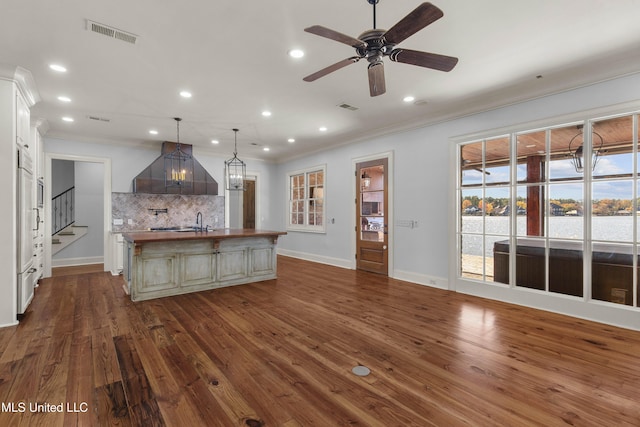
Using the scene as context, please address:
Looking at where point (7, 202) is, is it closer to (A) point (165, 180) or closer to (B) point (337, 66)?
(A) point (165, 180)

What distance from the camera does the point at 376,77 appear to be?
2373 mm

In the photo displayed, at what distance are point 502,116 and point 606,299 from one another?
2.48 m

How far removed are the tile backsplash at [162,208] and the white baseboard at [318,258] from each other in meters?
1.87

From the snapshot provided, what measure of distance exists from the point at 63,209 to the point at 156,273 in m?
5.41

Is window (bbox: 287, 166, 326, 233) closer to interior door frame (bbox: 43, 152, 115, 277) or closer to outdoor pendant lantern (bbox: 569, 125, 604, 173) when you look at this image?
interior door frame (bbox: 43, 152, 115, 277)

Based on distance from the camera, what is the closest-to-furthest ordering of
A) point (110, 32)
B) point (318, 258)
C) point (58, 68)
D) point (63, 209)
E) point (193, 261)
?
point (110, 32) → point (58, 68) → point (193, 261) → point (318, 258) → point (63, 209)

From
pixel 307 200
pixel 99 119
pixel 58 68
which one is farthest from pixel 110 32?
pixel 307 200

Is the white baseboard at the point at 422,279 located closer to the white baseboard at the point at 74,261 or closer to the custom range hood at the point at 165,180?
the custom range hood at the point at 165,180

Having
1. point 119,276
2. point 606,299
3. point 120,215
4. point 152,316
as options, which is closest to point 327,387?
point 152,316

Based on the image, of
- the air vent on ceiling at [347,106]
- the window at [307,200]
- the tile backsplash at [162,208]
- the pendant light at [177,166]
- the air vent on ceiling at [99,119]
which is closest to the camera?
the air vent on ceiling at [347,106]

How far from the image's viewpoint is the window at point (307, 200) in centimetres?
723

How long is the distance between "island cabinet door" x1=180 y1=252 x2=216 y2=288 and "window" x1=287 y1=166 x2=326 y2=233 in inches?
117

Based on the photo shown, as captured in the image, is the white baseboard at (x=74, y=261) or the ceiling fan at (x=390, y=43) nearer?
the ceiling fan at (x=390, y=43)

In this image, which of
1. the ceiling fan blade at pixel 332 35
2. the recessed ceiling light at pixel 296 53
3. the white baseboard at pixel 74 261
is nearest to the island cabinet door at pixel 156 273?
the recessed ceiling light at pixel 296 53
